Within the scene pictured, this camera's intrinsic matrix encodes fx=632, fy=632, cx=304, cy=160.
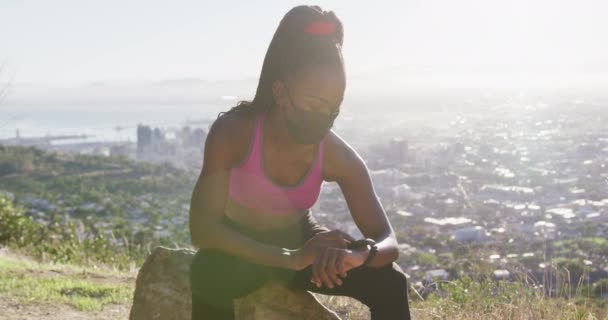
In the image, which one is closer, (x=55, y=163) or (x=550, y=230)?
(x=550, y=230)

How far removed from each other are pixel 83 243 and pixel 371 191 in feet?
23.8

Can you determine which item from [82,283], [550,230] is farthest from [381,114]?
[82,283]

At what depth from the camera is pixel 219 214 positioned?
2.50m

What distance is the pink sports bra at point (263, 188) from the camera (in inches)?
101

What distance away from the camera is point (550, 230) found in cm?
1055

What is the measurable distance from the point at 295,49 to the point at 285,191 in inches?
22.8

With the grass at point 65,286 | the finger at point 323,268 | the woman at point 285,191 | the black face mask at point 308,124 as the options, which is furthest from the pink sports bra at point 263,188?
the grass at point 65,286

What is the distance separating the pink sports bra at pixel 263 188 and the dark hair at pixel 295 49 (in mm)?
91

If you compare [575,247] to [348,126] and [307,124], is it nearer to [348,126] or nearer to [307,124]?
[307,124]

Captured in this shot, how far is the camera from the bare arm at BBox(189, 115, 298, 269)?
245cm

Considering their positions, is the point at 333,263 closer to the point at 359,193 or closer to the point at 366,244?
the point at 366,244

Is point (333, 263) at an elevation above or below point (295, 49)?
below

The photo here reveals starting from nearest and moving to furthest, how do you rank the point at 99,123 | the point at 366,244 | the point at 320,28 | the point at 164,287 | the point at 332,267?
the point at 332,267 → the point at 366,244 → the point at 320,28 → the point at 164,287 → the point at 99,123

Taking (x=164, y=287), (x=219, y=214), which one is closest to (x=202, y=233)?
(x=219, y=214)
